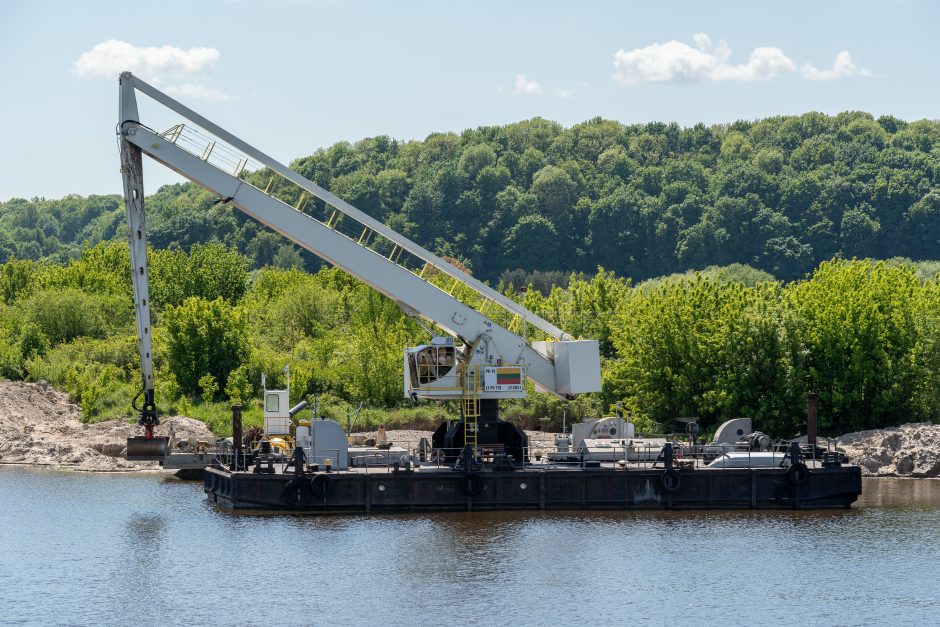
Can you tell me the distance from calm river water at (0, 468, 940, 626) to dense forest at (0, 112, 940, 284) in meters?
96.5

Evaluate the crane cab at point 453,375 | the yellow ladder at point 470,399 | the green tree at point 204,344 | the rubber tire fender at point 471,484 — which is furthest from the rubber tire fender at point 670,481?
the green tree at point 204,344

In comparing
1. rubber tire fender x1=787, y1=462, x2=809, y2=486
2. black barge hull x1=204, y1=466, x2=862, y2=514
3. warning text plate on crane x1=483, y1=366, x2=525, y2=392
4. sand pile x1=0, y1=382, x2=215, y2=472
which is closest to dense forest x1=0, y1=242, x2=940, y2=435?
sand pile x1=0, y1=382, x2=215, y2=472

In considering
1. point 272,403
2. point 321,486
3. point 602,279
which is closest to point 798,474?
point 321,486

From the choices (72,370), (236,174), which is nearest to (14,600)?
(236,174)

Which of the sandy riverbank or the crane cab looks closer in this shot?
the crane cab

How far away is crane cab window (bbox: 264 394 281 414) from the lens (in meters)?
49.8

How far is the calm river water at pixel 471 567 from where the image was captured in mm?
31562

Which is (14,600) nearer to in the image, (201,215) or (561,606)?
(561,606)

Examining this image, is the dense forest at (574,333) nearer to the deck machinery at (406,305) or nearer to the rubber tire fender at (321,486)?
the deck machinery at (406,305)

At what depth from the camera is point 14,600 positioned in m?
32.2

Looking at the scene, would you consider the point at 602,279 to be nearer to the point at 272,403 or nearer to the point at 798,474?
the point at 272,403

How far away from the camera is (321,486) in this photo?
139ft

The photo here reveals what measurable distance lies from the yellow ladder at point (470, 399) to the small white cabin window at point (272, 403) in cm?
850

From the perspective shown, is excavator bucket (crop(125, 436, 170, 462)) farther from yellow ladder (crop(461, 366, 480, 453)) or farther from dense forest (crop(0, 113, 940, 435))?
dense forest (crop(0, 113, 940, 435))
